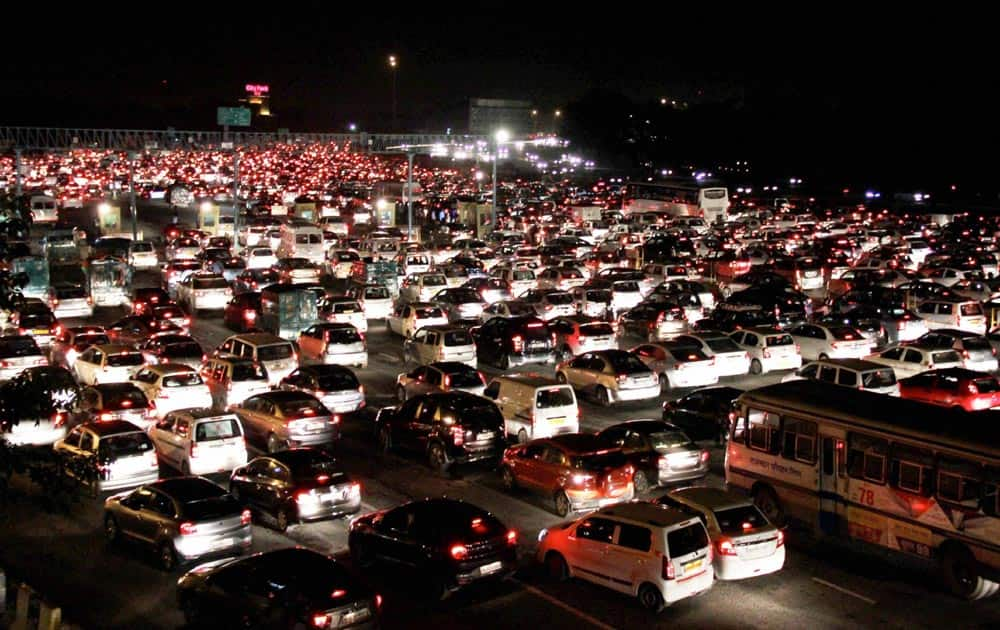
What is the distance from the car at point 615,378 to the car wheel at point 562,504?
782 centimetres

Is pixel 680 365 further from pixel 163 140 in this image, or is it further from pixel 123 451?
pixel 163 140

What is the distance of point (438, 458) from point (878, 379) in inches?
413

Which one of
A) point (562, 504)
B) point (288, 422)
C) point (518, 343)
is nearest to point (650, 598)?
point (562, 504)

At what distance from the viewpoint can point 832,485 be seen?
17547 mm

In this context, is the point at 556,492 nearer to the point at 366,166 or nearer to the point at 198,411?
the point at 198,411

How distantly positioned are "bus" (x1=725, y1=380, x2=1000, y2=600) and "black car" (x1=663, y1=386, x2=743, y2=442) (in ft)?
15.1

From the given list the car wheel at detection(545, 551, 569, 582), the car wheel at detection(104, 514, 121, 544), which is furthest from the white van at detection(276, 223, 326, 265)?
the car wheel at detection(545, 551, 569, 582)

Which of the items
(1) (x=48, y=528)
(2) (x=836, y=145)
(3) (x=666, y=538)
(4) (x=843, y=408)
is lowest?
(1) (x=48, y=528)

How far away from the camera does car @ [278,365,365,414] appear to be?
86.1 ft

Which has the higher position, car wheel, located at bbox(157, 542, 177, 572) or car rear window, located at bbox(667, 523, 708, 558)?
car rear window, located at bbox(667, 523, 708, 558)

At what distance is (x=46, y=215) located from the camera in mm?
75750

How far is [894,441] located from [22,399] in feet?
39.0

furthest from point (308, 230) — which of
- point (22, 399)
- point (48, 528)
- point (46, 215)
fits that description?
point (22, 399)

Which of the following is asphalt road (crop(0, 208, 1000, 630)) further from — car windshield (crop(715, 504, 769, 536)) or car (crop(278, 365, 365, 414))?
car (crop(278, 365, 365, 414))
